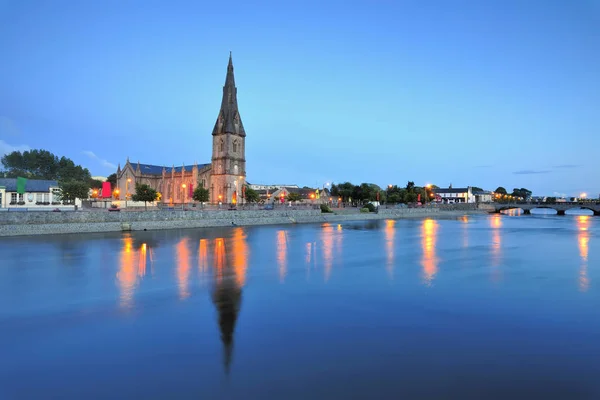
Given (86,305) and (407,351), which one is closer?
(407,351)

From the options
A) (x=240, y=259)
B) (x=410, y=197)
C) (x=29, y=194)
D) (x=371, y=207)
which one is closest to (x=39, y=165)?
(x=29, y=194)

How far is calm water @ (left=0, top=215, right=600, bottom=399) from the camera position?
352 inches

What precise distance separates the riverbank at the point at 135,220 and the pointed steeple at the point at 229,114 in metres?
32.4

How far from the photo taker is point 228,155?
91312mm

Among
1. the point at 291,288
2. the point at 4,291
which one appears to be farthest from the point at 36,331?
the point at 291,288

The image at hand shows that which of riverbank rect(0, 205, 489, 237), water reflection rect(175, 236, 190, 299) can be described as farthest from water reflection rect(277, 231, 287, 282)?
riverbank rect(0, 205, 489, 237)

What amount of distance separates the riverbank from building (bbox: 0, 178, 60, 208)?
32250mm

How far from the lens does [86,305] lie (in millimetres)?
15734

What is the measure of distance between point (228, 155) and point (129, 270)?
69972mm

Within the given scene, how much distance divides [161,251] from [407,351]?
83.4 feet

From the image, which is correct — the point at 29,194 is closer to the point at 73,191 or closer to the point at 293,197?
the point at 73,191

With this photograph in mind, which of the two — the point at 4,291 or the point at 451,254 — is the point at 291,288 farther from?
the point at 451,254

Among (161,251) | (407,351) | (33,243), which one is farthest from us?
(33,243)

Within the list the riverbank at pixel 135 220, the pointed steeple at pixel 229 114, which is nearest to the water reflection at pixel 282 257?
the riverbank at pixel 135 220
